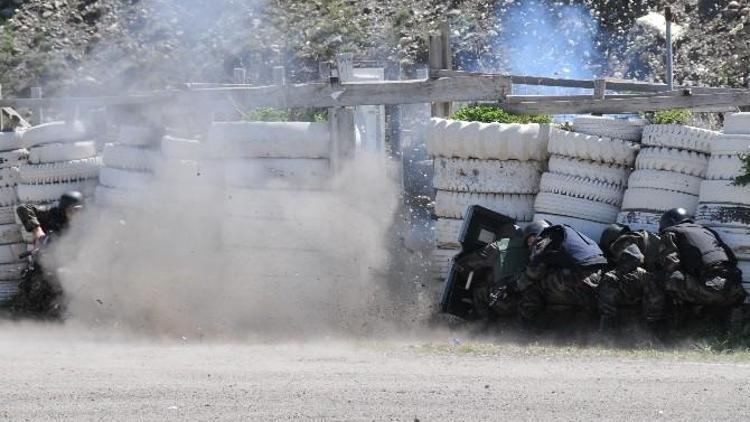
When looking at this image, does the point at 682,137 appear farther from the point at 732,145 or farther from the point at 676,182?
the point at 732,145

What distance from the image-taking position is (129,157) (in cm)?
1342

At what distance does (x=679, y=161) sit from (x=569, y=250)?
1.28 meters

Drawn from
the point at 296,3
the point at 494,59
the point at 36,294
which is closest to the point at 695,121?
the point at 36,294

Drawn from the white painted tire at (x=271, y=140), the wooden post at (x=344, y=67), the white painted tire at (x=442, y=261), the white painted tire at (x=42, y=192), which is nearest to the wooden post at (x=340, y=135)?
the white painted tire at (x=271, y=140)

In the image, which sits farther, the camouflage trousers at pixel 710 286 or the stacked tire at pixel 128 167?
the stacked tire at pixel 128 167

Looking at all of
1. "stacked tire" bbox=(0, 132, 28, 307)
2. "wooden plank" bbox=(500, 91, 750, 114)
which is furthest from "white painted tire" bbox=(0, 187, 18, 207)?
"wooden plank" bbox=(500, 91, 750, 114)

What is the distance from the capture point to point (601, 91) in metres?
12.3

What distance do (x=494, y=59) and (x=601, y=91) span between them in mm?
9584

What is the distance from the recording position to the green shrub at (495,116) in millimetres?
12422

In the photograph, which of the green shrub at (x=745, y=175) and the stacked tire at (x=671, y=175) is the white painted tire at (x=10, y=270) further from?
the green shrub at (x=745, y=175)

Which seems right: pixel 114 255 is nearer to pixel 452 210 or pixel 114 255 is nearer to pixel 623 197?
pixel 452 210

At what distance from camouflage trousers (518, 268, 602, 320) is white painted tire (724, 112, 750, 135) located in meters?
1.61

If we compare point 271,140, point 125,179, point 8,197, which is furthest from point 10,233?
point 271,140

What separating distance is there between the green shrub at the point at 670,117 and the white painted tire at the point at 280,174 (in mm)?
3081
